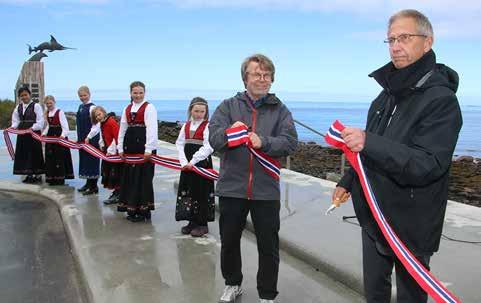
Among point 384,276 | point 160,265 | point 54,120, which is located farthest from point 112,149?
point 384,276

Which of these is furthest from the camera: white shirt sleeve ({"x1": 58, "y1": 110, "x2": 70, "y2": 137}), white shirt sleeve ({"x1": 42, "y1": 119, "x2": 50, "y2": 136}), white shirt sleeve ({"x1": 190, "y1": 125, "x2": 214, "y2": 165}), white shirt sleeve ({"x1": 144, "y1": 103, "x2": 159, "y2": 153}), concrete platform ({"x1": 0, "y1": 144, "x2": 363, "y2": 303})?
white shirt sleeve ({"x1": 42, "y1": 119, "x2": 50, "y2": 136})

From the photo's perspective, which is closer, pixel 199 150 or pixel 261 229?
pixel 261 229

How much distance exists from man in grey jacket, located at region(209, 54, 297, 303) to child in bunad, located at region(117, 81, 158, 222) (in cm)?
248

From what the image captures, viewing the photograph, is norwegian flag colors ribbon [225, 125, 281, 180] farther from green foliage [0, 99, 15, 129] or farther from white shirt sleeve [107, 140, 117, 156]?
green foliage [0, 99, 15, 129]

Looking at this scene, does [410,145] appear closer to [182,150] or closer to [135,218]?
[182,150]

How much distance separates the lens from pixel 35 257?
200 inches

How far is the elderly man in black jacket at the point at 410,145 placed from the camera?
7.13 ft

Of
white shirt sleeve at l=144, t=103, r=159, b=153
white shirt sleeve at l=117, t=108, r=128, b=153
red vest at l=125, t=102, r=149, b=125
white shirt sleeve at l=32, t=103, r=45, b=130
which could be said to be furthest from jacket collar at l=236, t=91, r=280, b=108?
white shirt sleeve at l=32, t=103, r=45, b=130

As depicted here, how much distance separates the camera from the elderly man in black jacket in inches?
85.5

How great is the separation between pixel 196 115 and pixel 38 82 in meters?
9.50

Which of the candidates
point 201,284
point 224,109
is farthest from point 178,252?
point 224,109

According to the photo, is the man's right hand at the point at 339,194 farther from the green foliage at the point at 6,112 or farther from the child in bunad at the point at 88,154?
the green foliage at the point at 6,112

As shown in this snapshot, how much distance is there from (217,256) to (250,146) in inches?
70.6

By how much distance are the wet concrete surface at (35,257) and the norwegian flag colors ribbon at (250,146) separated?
191 centimetres
